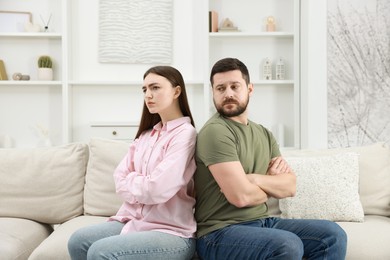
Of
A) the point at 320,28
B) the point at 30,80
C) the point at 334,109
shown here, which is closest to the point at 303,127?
the point at 334,109

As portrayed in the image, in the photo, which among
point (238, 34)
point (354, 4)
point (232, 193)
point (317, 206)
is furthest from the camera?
point (238, 34)

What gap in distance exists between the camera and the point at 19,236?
2.62m

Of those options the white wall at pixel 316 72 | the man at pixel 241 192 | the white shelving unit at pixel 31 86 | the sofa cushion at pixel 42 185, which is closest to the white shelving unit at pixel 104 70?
the white shelving unit at pixel 31 86

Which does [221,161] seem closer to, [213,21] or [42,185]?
[42,185]

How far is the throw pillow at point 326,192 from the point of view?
8.98 ft

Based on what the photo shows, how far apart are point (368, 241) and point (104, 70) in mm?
3170

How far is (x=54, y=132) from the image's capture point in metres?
5.03

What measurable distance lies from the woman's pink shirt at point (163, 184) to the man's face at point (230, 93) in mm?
166

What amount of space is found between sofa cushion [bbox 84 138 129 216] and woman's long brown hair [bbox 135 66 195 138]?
43 centimetres

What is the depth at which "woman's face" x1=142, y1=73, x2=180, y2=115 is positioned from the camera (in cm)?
241

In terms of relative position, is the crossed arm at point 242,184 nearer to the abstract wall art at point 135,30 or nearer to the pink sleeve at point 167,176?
the pink sleeve at point 167,176

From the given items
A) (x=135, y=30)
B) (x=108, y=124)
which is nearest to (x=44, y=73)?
(x=108, y=124)

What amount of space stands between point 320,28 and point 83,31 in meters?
2.04

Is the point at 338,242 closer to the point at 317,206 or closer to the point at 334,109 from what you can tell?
the point at 317,206
